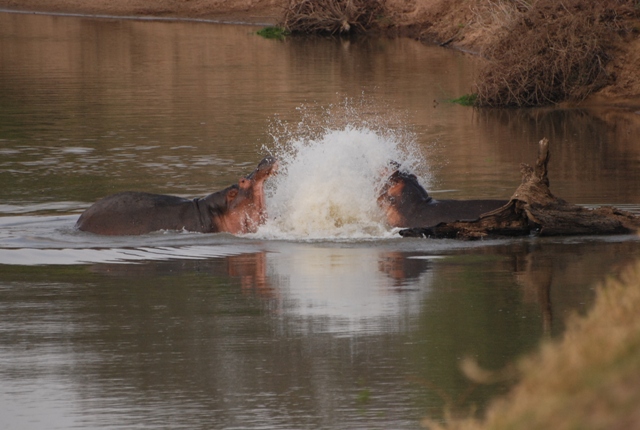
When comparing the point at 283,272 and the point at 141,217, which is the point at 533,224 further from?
the point at 141,217

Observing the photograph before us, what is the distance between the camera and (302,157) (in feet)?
41.6

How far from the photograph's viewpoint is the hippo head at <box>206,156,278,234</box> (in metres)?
12.1

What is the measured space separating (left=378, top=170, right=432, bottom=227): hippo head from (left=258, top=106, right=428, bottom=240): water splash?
0.22ft

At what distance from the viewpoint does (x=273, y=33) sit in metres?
40.0

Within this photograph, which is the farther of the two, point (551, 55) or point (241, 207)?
point (551, 55)

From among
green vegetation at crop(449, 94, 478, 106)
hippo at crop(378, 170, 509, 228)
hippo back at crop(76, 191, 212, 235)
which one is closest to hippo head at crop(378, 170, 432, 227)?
hippo at crop(378, 170, 509, 228)

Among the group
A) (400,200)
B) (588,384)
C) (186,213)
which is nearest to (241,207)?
(186,213)

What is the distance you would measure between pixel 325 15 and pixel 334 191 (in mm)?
28706

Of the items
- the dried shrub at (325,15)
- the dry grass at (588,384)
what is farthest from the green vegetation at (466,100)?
the dry grass at (588,384)

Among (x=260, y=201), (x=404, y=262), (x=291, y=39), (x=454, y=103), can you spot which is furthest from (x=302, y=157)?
(x=291, y=39)

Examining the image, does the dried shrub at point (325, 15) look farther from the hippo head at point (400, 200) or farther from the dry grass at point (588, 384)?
the dry grass at point (588, 384)

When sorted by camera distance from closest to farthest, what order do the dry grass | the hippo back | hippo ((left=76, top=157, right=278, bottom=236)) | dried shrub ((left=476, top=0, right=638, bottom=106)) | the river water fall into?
the dry grass < the river water < hippo ((left=76, top=157, right=278, bottom=236)) < the hippo back < dried shrub ((left=476, top=0, right=638, bottom=106))

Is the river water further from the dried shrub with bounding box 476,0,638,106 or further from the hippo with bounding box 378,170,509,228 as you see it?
the dried shrub with bounding box 476,0,638,106

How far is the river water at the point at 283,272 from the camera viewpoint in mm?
7102
